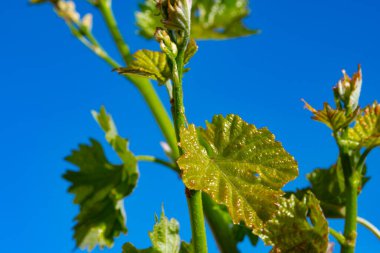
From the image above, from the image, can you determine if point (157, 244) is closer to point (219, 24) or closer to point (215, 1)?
point (219, 24)

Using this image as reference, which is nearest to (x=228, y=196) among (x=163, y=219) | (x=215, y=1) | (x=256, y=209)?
(x=256, y=209)

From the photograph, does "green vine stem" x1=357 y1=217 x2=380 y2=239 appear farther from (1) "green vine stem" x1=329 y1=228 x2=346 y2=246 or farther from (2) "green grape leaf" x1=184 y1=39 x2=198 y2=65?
(2) "green grape leaf" x1=184 y1=39 x2=198 y2=65

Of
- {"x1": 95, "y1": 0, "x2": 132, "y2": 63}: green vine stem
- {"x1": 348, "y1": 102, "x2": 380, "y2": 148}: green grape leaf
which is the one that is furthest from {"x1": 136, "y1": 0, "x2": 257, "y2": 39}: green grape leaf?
{"x1": 348, "y1": 102, "x2": 380, "y2": 148}: green grape leaf

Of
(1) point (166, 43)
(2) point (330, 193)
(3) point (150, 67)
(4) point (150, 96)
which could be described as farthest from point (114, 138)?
(1) point (166, 43)

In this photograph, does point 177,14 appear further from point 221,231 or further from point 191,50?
point 221,231

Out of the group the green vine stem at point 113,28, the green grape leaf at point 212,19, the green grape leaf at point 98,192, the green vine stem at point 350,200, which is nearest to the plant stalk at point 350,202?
the green vine stem at point 350,200
